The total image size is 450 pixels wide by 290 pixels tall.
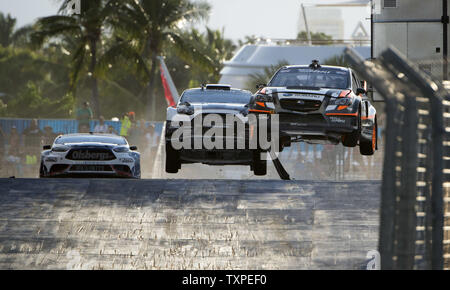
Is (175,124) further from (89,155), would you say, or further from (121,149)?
(121,149)

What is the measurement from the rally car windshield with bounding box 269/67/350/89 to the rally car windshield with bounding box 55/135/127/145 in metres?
4.20

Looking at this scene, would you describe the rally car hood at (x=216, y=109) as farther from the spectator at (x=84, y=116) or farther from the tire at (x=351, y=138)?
the spectator at (x=84, y=116)

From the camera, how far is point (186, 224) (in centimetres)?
1039

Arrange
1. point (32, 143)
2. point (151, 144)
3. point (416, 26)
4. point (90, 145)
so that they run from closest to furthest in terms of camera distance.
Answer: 1. point (90, 145)
2. point (416, 26)
3. point (32, 143)
4. point (151, 144)

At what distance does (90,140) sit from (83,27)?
84.8 ft

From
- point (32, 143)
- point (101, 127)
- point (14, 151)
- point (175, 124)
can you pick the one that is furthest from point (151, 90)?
point (175, 124)

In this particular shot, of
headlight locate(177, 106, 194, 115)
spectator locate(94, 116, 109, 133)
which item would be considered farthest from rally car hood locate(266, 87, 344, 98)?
spectator locate(94, 116, 109, 133)

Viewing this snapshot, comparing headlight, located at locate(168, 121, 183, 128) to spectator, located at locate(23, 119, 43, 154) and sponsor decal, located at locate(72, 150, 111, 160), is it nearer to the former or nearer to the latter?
sponsor decal, located at locate(72, 150, 111, 160)

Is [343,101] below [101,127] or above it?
above

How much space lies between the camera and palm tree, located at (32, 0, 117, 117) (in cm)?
3875

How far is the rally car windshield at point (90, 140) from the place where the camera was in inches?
615

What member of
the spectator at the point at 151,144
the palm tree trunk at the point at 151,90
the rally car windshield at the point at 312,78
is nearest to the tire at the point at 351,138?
the rally car windshield at the point at 312,78
